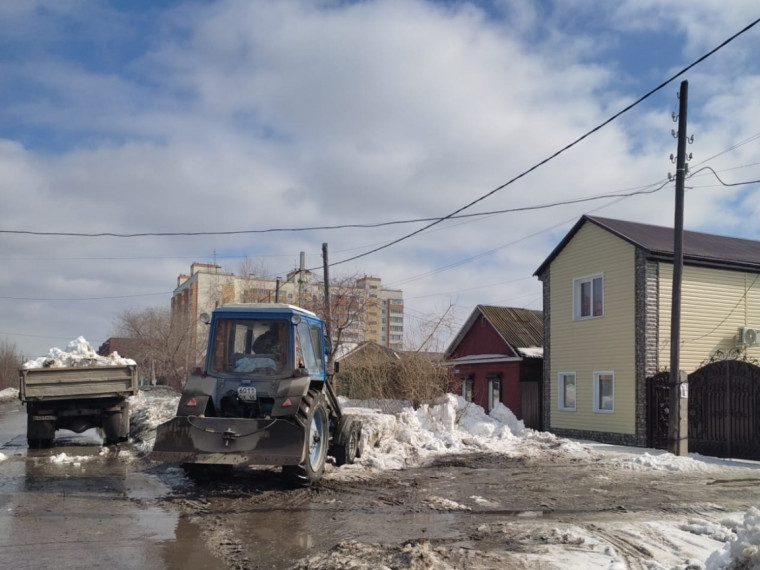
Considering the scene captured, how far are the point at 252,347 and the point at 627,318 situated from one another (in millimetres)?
12932

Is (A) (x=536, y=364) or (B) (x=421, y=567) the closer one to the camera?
(B) (x=421, y=567)

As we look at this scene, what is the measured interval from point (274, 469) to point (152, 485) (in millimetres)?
2342

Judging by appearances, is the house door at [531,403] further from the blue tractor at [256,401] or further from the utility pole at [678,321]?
the blue tractor at [256,401]

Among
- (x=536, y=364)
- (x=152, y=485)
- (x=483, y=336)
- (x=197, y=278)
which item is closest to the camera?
(x=152, y=485)

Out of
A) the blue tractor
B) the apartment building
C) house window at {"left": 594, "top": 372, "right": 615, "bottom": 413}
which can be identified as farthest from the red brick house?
the blue tractor

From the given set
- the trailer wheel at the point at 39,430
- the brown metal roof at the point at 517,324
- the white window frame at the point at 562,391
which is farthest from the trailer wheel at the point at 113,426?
the brown metal roof at the point at 517,324

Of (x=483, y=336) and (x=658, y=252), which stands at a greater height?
(x=658, y=252)

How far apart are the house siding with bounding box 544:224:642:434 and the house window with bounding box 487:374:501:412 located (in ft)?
14.1

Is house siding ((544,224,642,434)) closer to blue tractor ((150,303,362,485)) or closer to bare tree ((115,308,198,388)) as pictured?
blue tractor ((150,303,362,485))

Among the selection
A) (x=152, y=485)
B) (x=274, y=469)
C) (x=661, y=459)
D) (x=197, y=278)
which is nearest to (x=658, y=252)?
(x=661, y=459)

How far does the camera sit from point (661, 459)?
1498 cm

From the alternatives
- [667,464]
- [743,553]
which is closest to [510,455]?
[667,464]

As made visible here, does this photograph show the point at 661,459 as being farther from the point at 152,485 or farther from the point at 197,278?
the point at 197,278

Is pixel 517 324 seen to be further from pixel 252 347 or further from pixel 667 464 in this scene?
pixel 252 347
